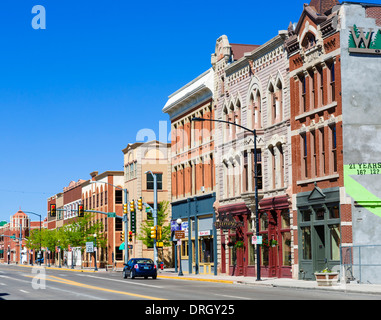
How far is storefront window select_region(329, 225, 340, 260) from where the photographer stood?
38.9 metres

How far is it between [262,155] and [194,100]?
1526 cm

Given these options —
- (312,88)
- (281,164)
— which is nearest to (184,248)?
(281,164)

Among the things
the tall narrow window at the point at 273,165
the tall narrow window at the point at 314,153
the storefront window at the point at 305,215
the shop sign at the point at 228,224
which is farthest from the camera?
the shop sign at the point at 228,224

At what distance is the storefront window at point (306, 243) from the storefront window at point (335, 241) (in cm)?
250

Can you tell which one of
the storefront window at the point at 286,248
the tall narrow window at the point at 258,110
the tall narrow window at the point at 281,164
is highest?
the tall narrow window at the point at 258,110

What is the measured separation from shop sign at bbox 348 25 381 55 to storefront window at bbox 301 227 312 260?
1060 cm

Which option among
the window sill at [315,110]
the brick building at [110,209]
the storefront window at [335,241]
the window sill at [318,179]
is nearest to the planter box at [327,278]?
the storefront window at [335,241]

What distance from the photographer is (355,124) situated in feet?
127

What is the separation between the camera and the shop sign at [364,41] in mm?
38656

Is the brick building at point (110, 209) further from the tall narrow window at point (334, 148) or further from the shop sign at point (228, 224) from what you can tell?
the tall narrow window at point (334, 148)

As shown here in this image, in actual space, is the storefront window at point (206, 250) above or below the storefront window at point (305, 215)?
below

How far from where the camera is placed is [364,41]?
127 ft
